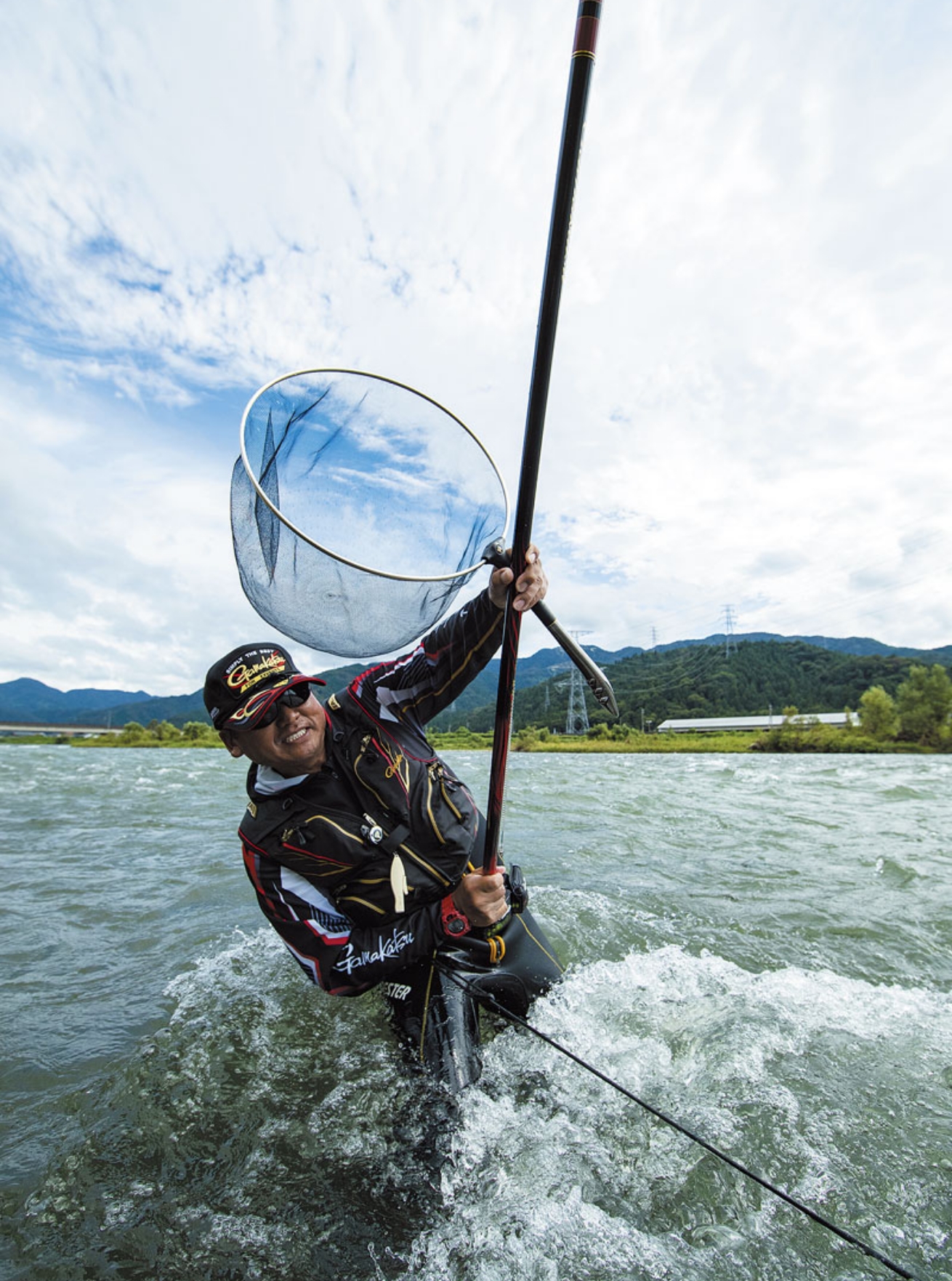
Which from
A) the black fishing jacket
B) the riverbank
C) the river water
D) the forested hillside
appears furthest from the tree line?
the black fishing jacket

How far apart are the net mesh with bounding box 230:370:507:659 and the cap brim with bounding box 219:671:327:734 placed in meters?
0.36

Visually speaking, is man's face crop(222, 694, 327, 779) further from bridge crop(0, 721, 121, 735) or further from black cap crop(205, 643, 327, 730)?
bridge crop(0, 721, 121, 735)

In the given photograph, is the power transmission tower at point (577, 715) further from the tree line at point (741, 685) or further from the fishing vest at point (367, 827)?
the fishing vest at point (367, 827)

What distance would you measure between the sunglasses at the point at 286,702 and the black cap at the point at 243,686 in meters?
0.06

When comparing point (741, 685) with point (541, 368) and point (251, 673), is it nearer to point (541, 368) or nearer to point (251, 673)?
point (251, 673)

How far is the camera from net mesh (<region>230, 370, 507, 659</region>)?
3105mm

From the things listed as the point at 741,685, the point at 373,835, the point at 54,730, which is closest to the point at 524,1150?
the point at 373,835

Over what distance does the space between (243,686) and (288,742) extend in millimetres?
438

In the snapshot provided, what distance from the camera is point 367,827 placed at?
3.94 m

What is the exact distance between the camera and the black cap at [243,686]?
11.6 feet

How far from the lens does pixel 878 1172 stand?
306cm

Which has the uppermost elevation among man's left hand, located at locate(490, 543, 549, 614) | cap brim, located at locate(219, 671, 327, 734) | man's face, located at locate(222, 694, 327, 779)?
man's left hand, located at locate(490, 543, 549, 614)

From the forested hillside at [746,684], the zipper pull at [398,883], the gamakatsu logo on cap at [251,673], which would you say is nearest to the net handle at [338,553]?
the gamakatsu logo on cap at [251,673]

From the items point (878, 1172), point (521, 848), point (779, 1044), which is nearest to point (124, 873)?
point (521, 848)
